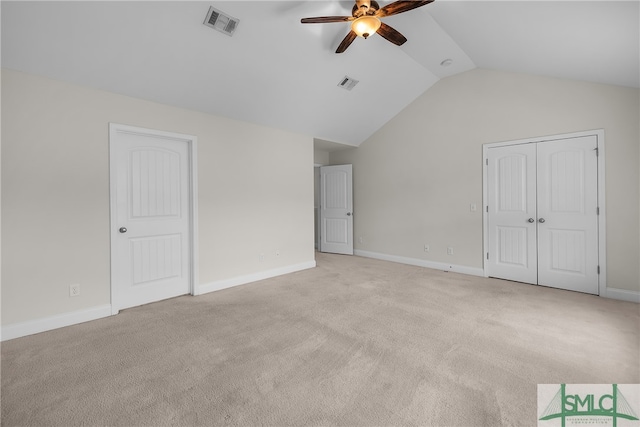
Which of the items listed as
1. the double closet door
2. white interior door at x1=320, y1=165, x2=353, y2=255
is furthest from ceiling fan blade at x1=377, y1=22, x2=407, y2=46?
white interior door at x1=320, y1=165, x2=353, y2=255

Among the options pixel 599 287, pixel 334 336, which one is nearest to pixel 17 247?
pixel 334 336

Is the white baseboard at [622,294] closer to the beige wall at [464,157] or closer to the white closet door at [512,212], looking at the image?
the beige wall at [464,157]

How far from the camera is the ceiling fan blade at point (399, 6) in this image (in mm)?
2403

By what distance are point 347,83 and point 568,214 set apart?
3.54 metres

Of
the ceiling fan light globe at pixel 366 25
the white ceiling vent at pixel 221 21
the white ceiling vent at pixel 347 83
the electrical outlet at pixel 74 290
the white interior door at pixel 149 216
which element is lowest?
the electrical outlet at pixel 74 290

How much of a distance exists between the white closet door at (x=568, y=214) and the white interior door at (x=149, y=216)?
489 cm

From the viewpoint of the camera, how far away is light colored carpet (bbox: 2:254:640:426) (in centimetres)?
172

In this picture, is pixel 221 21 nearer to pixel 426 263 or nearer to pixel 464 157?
pixel 464 157

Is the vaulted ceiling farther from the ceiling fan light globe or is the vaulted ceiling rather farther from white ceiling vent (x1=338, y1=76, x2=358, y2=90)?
the ceiling fan light globe

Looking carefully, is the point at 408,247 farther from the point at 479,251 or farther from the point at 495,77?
the point at 495,77

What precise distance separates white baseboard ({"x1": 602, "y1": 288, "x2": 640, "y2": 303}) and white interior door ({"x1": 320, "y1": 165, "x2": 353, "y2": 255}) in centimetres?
412

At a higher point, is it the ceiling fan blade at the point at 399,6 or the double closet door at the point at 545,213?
the ceiling fan blade at the point at 399,6

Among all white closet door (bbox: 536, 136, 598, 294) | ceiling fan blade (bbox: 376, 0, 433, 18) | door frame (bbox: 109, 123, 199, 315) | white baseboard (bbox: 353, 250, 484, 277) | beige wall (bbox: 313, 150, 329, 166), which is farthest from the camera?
beige wall (bbox: 313, 150, 329, 166)

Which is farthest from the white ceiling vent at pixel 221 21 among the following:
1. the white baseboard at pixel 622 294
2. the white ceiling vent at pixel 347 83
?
the white baseboard at pixel 622 294
